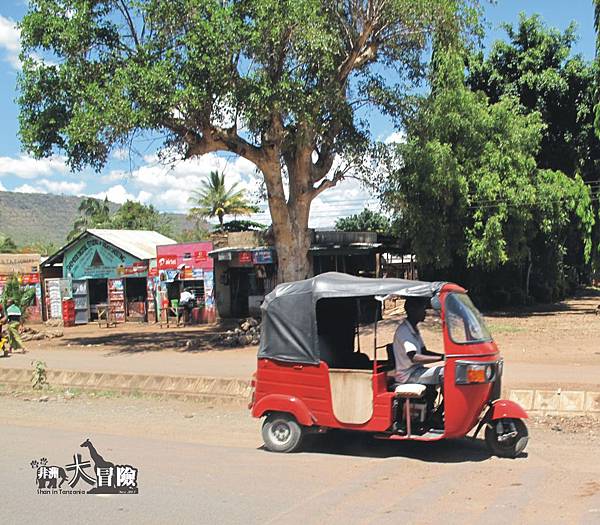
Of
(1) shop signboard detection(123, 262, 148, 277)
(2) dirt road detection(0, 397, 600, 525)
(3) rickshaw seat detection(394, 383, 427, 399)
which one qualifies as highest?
(1) shop signboard detection(123, 262, 148, 277)

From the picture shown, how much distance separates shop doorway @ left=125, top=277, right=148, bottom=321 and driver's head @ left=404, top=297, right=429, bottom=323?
27554 mm

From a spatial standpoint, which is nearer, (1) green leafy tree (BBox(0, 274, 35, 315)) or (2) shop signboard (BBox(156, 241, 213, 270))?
(2) shop signboard (BBox(156, 241, 213, 270))

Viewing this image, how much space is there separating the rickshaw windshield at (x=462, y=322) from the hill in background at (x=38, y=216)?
390ft

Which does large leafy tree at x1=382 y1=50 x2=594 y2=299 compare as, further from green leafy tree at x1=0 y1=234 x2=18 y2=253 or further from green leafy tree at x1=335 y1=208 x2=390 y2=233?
green leafy tree at x1=0 y1=234 x2=18 y2=253

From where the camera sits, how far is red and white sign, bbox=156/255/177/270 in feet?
106

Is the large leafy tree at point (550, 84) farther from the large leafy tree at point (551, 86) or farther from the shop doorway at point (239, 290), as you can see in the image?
the shop doorway at point (239, 290)

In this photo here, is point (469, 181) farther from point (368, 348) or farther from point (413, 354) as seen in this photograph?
point (413, 354)

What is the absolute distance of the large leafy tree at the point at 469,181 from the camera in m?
24.3

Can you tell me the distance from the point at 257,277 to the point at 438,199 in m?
9.81

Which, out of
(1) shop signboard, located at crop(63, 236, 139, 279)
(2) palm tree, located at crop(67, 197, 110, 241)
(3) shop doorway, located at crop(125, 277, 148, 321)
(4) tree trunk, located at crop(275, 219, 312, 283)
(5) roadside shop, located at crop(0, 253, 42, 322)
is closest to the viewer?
(4) tree trunk, located at crop(275, 219, 312, 283)

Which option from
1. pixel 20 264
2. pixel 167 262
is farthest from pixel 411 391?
pixel 20 264

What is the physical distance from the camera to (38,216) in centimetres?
13438

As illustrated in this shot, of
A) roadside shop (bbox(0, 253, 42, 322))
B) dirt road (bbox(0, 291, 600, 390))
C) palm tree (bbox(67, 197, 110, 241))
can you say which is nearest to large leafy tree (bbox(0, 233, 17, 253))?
palm tree (bbox(67, 197, 110, 241))

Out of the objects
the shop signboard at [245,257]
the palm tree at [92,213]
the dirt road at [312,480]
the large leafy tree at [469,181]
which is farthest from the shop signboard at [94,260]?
the palm tree at [92,213]
